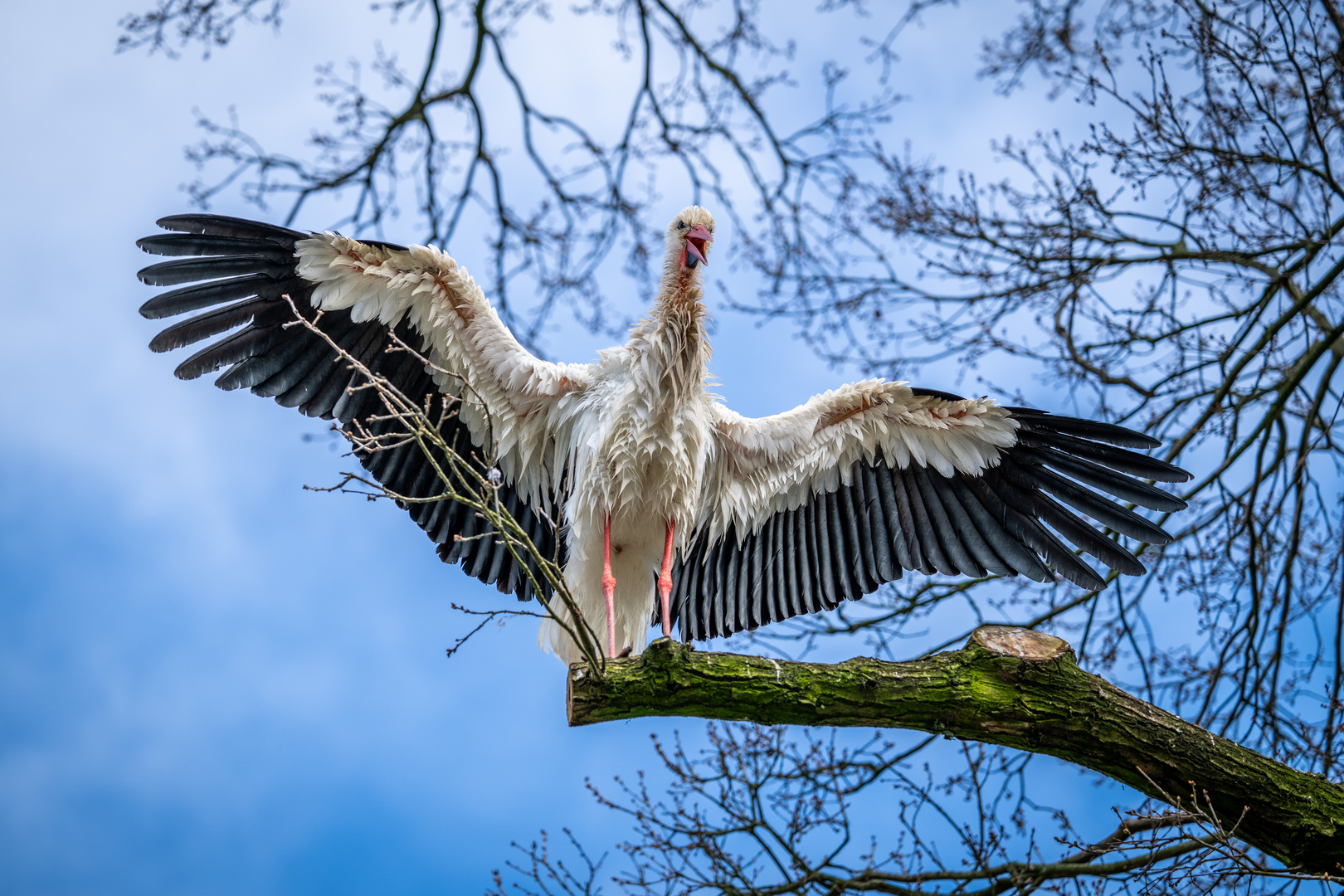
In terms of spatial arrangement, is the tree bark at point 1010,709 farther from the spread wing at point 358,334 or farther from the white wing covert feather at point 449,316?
the white wing covert feather at point 449,316

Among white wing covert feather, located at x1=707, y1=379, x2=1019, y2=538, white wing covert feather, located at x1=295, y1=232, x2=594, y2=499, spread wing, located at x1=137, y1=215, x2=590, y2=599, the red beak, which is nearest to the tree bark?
spread wing, located at x1=137, y1=215, x2=590, y2=599

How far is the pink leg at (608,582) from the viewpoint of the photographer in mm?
3963

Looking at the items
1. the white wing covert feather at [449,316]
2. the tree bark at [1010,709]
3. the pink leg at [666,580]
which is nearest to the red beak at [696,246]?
the white wing covert feather at [449,316]

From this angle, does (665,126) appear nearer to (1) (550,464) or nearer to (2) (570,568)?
(1) (550,464)

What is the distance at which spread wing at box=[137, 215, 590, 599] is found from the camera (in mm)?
4129

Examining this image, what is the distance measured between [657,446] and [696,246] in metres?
0.84

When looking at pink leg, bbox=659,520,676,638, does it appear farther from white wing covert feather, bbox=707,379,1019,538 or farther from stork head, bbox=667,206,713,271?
stork head, bbox=667,206,713,271

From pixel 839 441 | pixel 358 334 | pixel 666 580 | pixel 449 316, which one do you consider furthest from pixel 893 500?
pixel 358 334

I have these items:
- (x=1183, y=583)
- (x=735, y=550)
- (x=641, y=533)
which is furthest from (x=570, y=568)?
(x=1183, y=583)

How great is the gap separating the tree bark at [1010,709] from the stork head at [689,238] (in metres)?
1.78

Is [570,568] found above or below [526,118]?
below

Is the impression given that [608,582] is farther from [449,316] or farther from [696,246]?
[696,246]

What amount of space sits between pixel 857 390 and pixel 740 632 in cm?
131

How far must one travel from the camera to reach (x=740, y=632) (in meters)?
4.84
